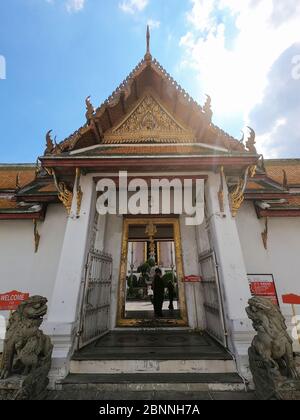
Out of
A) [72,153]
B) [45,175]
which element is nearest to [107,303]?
[72,153]

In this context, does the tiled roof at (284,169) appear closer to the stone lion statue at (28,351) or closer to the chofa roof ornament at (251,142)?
the chofa roof ornament at (251,142)

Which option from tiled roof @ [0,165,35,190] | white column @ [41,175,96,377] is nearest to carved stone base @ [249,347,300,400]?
white column @ [41,175,96,377]

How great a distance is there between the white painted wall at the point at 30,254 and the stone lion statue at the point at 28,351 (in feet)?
7.83

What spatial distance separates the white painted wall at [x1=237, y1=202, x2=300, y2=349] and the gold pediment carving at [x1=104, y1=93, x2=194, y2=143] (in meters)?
2.71

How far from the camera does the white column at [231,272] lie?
332 centimetres

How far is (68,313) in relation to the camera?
137 inches

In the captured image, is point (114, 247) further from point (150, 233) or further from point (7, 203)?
point (7, 203)

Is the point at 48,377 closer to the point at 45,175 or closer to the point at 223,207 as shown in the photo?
the point at 223,207

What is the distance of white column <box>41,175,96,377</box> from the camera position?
10.9 ft

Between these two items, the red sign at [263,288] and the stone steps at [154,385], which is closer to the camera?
the stone steps at [154,385]

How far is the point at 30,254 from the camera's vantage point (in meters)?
5.48

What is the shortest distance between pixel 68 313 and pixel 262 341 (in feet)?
A: 9.23

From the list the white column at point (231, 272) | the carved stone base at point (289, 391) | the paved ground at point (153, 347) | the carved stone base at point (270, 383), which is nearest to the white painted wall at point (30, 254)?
the paved ground at point (153, 347)

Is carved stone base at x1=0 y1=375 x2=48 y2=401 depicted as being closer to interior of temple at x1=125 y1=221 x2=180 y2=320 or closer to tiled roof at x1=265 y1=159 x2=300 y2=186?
interior of temple at x1=125 y1=221 x2=180 y2=320
